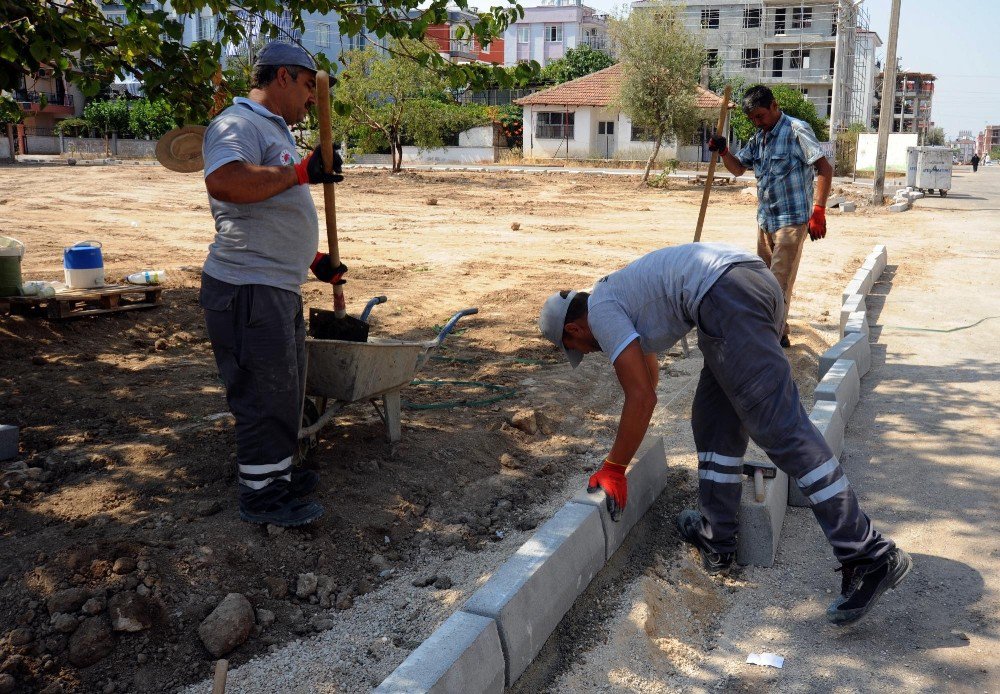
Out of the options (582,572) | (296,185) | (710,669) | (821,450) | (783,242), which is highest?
(296,185)

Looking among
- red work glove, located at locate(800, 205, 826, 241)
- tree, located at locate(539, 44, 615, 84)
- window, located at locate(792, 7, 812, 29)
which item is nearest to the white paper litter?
red work glove, located at locate(800, 205, 826, 241)

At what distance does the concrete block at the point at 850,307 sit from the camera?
7676 mm

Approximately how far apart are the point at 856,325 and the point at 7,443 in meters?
6.06

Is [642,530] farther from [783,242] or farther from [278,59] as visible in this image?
[783,242]

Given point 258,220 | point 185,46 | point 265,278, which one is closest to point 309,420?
point 265,278

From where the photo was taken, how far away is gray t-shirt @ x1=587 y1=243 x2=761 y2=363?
3.24m

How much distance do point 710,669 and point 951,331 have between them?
624 centimetres

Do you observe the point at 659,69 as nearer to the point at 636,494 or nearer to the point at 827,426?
the point at 827,426

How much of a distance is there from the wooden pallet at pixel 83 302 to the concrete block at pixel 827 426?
18.6 ft

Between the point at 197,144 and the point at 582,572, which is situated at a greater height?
the point at 197,144

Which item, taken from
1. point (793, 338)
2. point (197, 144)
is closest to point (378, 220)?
point (793, 338)

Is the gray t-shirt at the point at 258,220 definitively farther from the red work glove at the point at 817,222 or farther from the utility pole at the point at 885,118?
the utility pole at the point at 885,118

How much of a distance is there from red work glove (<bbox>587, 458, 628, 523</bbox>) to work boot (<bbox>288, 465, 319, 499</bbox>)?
53.2 inches

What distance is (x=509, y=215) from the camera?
19.0 meters
